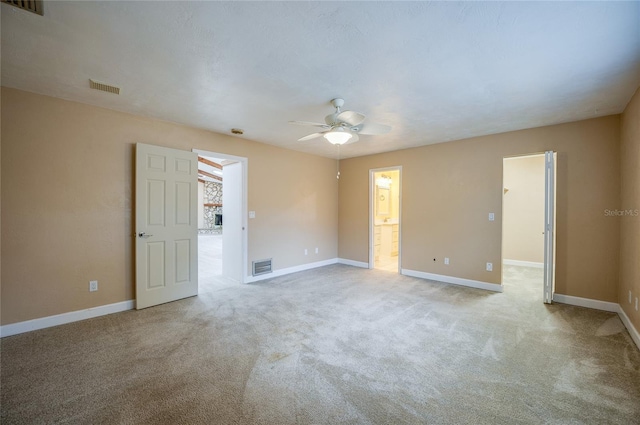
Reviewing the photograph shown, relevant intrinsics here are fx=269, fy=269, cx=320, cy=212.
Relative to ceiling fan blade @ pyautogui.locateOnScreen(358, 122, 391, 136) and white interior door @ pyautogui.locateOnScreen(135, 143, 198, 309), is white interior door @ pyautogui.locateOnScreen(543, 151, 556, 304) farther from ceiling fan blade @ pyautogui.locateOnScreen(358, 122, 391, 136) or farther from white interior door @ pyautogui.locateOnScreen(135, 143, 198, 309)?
white interior door @ pyautogui.locateOnScreen(135, 143, 198, 309)

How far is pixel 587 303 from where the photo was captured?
357 cm

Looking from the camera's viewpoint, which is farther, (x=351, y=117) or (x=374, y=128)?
(x=374, y=128)

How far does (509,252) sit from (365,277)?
148 inches

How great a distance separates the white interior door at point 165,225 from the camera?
3.47 m

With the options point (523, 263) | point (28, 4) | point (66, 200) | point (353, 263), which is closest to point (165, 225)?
point (66, 200)

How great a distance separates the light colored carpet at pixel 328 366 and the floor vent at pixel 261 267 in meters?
1.20

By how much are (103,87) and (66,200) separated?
1359 mm

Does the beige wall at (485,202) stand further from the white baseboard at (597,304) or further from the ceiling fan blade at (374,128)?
the ceiling fan blade at (374,128)

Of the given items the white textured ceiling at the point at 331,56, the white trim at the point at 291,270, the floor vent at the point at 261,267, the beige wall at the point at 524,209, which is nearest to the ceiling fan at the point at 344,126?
Answer: the white textured ceiling at the point at 331,56

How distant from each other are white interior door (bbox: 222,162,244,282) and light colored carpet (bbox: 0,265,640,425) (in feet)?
4.13

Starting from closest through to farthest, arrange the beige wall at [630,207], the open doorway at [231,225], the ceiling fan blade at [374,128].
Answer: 1. the beige wall at [630,207]
2. the ceiling fan blade at [374,128]
3. the open doorway at [231,225]

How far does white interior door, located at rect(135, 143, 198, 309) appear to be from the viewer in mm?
3473

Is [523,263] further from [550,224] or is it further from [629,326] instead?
[629,326]

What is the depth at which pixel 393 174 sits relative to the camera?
7805mm
